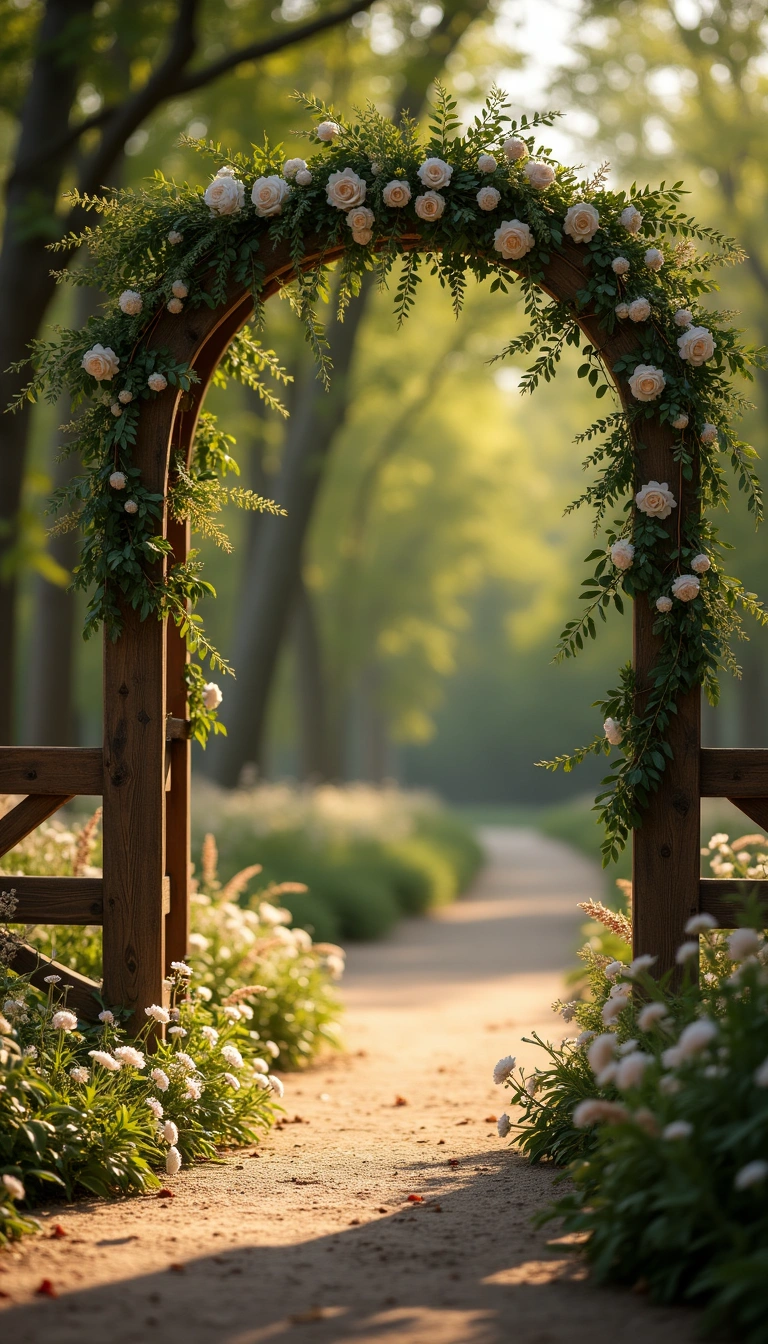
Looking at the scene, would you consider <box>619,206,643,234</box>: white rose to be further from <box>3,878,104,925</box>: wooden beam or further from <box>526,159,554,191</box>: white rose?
<box>3,878,104,925</box>: wooden beam

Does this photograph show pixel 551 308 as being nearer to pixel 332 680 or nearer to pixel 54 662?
pixel 54 662

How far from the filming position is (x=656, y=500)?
15.2 ft

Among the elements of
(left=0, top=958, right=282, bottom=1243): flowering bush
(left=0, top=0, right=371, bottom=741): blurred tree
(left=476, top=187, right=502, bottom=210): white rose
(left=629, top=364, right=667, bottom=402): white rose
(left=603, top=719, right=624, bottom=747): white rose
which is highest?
(left=0, top=0, right=371, bottom=741): blurred tree

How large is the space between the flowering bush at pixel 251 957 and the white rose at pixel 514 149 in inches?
137

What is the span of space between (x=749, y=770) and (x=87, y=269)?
10.7 feet

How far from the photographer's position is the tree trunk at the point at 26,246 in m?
8.62

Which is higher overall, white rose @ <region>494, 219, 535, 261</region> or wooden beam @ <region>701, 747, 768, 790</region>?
white rose @ <region>494, 219, 535, 261</region>

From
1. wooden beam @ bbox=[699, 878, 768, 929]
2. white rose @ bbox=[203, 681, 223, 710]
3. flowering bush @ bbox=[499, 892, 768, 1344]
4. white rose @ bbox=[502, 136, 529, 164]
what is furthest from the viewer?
white rose @ bbox=[203, 681, 223, 710]

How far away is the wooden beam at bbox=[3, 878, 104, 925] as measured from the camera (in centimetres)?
491

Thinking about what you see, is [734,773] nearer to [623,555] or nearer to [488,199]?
[623,555]

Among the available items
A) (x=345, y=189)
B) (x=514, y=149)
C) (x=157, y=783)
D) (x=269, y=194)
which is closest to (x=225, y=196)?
(x=269, y=194)

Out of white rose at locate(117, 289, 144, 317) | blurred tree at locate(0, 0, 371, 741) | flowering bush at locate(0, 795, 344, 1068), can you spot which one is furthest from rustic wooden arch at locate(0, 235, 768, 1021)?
blurred tree at locate(0, 0, 371, 741)

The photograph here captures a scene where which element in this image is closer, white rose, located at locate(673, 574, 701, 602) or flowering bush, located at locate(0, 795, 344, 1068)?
white rose, located at locate(673, 574, 701, 602)

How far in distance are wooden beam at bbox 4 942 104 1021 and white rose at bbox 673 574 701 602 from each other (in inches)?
105
